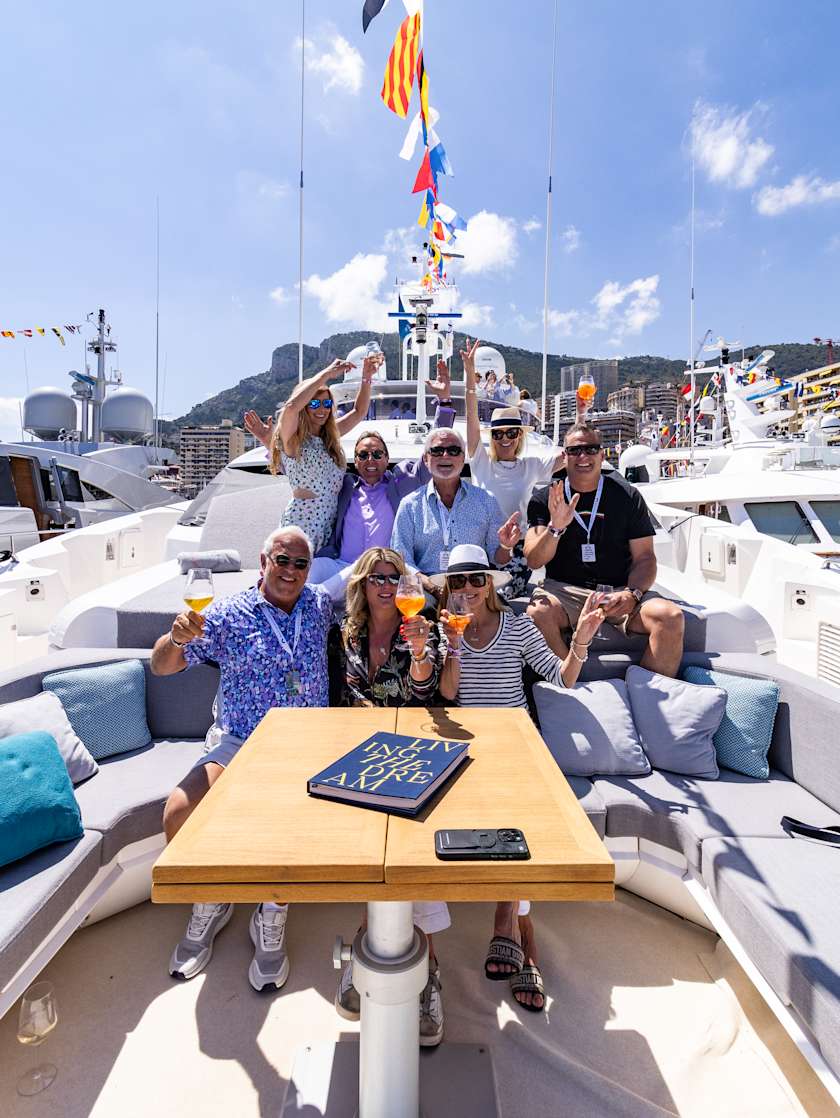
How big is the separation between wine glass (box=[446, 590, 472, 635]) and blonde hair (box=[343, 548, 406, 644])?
0.54 metres

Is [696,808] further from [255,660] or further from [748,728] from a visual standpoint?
[255,660]

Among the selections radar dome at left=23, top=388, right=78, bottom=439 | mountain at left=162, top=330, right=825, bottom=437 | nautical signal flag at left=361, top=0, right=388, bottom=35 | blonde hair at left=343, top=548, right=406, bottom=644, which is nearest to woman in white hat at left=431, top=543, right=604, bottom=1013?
blonde hair at left=343, top=548, right=406, bottom=644

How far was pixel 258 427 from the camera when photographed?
11.2ft

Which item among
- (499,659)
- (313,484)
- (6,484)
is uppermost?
(6,484)

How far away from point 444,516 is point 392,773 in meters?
1.71

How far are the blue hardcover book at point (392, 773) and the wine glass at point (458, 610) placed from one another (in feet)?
1.14

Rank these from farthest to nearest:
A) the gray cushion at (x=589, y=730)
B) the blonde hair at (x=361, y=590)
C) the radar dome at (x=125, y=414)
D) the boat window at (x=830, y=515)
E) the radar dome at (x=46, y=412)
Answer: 1. the radar dome at (x=125, y=414)
2. the radar dome at (x=46, y=412)
3. the boat window at (x=830, y=515)
4. the gray cushion at (x=589, y=730)
5. the blonde hair at (x=361, y=590)

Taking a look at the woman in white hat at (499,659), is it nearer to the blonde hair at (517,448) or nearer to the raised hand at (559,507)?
the raised hand at (559,507)

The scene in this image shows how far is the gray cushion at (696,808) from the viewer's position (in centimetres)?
219

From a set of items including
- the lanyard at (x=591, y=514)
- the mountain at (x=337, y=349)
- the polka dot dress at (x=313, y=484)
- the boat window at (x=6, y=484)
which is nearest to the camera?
the lanyard at (x=591, y=514)

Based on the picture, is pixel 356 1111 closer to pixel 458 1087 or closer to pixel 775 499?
pixel 458 1087

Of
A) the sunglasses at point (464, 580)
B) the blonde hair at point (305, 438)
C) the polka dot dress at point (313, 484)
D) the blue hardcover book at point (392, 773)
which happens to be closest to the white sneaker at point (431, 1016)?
the blue hardcover book at point (392, 773)

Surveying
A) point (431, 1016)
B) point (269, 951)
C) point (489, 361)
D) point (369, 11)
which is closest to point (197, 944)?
point (269, 951)

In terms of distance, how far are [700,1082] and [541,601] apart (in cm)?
183
